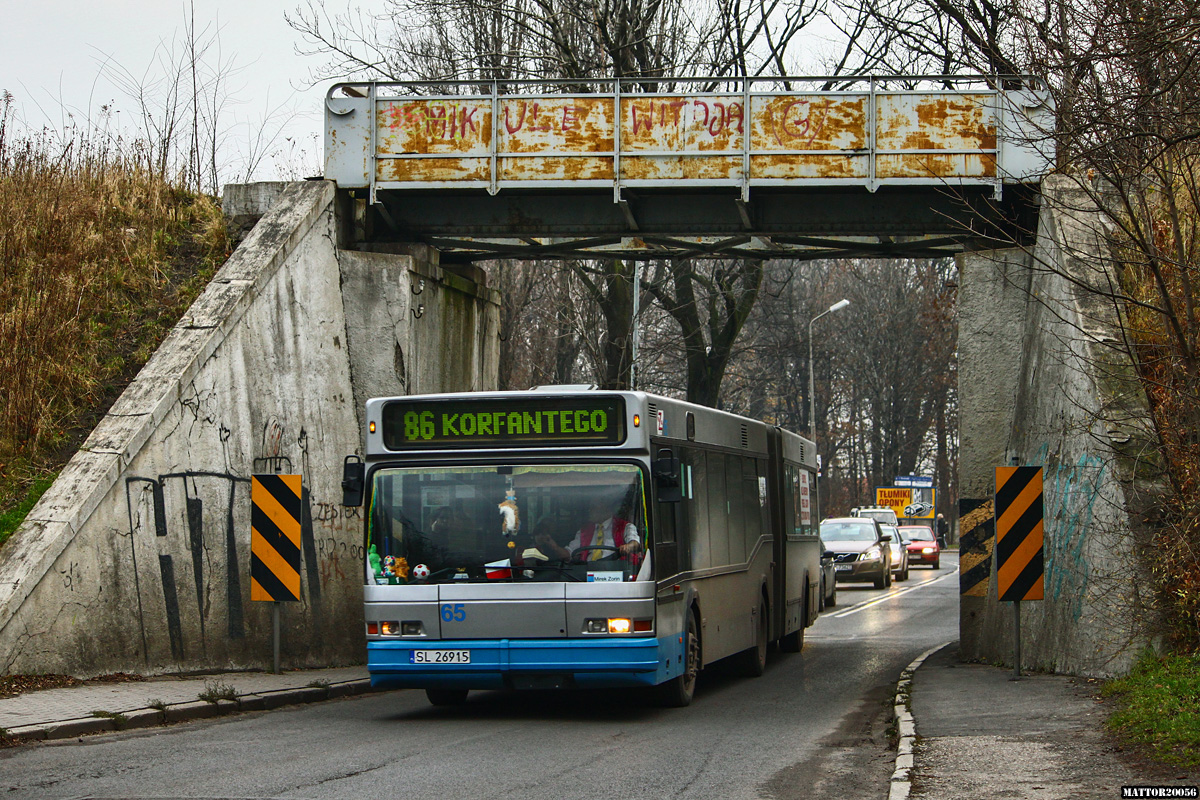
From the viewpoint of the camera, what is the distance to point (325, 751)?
9102mm

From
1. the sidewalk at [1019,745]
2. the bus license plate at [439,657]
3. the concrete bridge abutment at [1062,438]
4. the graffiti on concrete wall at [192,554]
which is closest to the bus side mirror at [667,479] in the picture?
the bus license plate at [439,657]

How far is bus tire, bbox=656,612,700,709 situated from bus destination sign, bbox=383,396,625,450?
82.3 inches

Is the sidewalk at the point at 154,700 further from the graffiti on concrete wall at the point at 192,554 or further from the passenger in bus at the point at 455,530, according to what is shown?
the passenger in bus at the point at 455,530

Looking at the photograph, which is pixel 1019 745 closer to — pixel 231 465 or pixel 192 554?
pixel 192 554

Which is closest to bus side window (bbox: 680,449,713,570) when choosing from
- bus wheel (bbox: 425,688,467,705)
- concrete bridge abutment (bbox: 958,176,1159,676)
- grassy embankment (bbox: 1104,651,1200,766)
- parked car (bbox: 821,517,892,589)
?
bus wheel (bbox: 425,688,467,705)

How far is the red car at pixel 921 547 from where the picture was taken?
47.7 metres

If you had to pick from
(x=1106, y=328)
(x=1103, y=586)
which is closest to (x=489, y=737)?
(x=1103, y=586)

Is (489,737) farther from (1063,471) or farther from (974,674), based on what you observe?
(1063,471)

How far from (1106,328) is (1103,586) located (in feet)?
9.93

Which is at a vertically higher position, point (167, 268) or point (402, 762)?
point (167, 268)

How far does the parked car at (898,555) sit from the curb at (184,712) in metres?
28.0

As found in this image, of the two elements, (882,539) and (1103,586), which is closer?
(1103,586)

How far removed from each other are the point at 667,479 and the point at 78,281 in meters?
8.85

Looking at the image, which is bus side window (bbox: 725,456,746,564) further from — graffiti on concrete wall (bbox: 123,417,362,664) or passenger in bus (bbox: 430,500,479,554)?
graffiti on concrete wall (bbox: 123,417,362,664)
